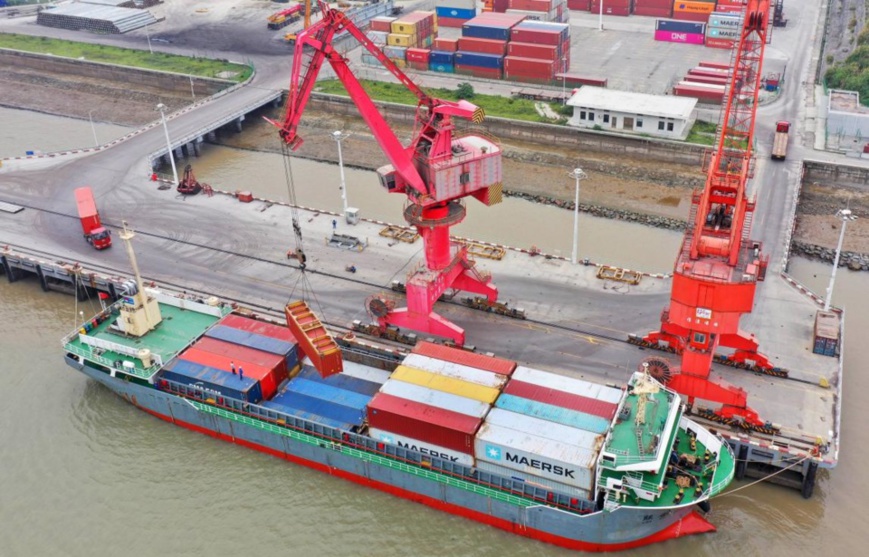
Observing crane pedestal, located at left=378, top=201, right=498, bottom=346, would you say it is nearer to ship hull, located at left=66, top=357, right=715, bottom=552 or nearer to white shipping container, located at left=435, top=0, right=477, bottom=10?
ship hull, located at left=66, top=357, right=715, bottom=552

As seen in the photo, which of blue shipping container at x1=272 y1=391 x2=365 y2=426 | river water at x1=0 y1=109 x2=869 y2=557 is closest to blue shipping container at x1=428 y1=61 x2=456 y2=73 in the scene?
river water at x1=0 y1=109 x2=869 y2=557

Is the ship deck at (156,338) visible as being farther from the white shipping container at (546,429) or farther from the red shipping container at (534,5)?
the red shipping container at (534,5)

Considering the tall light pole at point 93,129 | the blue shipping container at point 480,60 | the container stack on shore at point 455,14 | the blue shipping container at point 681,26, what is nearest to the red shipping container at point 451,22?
the container stack on shore at point 455,14

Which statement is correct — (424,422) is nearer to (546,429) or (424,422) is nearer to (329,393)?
(546,429)

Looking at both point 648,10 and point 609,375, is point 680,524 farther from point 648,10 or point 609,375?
point 648,10

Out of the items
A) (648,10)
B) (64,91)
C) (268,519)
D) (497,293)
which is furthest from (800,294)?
(64,91)
